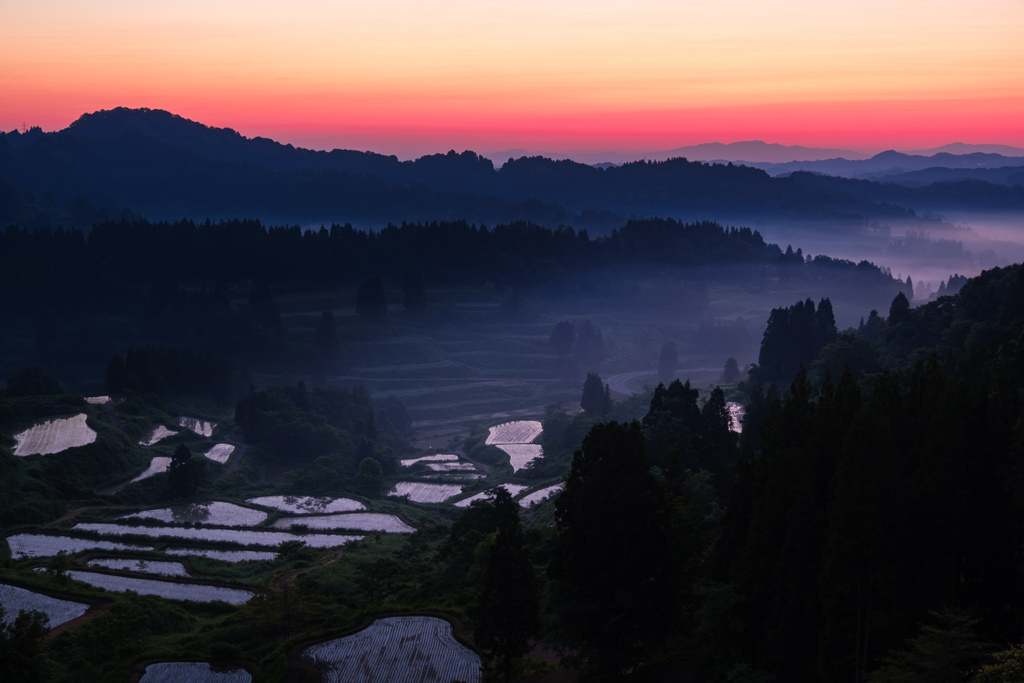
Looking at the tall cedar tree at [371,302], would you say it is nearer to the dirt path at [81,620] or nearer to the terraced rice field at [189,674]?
the dirt path at [81,620]

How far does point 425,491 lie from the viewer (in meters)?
66.3

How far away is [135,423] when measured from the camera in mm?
73062

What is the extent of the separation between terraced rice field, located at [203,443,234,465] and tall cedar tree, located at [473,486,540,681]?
49.4 m

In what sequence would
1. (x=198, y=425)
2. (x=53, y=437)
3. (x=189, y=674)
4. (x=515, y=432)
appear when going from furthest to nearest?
(x=515, y=432), (x=198, y=425), (x=53, y=437), (x=189, y=674)

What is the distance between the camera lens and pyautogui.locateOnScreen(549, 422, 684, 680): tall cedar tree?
2217cm

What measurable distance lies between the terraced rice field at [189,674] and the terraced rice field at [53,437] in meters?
37.4

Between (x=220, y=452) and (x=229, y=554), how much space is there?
28336mm

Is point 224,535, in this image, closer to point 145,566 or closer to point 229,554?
point 229,554

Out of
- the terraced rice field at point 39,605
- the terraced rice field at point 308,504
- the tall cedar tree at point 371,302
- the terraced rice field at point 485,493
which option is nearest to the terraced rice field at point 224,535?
the terraced rice field at point 308,504

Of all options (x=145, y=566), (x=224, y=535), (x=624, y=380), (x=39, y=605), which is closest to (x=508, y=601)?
(x=39, y=605)

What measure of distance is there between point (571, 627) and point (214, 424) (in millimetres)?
67635

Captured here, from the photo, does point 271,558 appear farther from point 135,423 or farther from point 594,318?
point 594,318

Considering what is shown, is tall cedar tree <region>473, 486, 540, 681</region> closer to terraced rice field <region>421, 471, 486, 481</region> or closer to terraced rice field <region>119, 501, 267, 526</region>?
terraced rice field <region>119, 501, 267, 526</region>

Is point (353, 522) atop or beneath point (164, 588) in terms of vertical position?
beneath
